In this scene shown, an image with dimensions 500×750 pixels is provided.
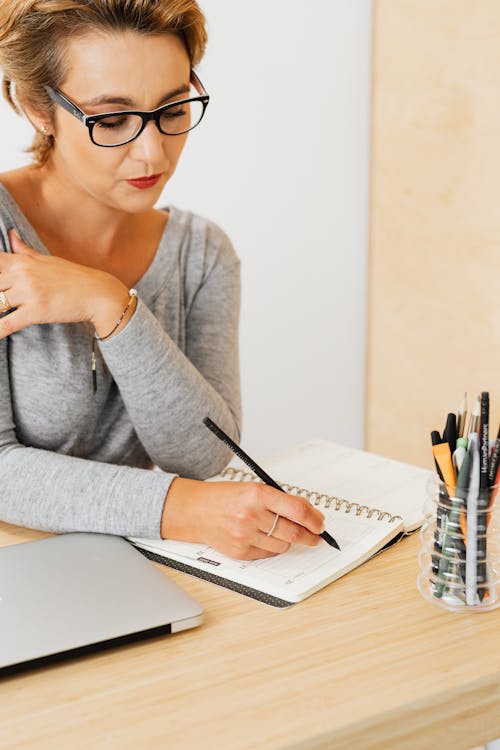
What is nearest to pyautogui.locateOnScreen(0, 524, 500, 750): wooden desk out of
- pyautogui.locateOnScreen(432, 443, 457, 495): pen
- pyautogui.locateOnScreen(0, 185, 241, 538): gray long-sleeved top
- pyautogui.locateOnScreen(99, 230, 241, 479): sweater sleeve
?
pyautogui.locateOnScreen(432, 443, 457, 495): pen

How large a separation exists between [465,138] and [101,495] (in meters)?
1.51

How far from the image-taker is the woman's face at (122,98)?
119 cm

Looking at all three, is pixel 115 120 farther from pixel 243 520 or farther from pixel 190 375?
pixel 243 520

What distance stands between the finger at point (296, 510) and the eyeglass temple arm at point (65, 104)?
54 cm

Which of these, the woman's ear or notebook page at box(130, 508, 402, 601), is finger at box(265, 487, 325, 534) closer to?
notebook page at box(130, 508, 402, 601)

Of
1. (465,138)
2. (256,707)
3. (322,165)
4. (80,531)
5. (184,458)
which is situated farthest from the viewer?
(322,165)

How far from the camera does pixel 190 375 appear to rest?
1279mm

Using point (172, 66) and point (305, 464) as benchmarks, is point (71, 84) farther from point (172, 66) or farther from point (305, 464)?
point (305, 464)

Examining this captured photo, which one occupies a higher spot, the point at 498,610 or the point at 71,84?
the point at 71,84

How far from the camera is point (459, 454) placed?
2.95 feet

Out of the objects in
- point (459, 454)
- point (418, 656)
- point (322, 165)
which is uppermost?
point (322, 165)

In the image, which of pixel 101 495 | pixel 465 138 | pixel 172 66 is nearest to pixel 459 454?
pixel 101 495

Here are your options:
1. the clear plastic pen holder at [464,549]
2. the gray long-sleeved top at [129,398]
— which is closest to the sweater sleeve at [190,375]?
the gray long-sleeved top at [129,398]

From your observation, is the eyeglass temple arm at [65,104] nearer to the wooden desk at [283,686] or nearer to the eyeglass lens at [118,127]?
the eyeglass lens at [118,127]
